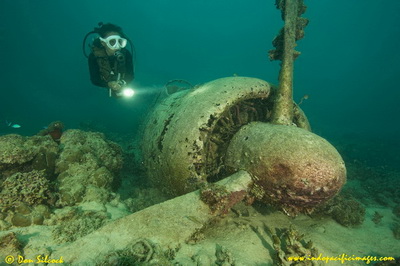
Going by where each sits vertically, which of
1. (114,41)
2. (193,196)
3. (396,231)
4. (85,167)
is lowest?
(396,231)

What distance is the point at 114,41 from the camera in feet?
21.5

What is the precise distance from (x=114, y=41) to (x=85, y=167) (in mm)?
4041

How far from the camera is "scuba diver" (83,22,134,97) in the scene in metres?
6.60

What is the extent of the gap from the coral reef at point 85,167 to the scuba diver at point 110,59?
6.56 ft

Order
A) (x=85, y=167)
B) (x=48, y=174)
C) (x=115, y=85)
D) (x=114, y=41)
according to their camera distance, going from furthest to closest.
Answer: (x=115, y=85) → (x=114, y=41) → (x=85, y=167) → (x=48, y=174)

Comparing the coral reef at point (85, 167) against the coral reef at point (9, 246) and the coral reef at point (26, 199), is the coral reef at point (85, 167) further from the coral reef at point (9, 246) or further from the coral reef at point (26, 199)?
the coral reef at point (9, 246)

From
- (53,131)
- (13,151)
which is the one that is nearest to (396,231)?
(13,151)

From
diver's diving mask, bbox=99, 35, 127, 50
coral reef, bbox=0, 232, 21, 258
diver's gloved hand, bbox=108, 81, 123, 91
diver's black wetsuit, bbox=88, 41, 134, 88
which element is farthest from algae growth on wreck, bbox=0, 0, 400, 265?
diver's diving mask, bbox=99, 35, 127, 50

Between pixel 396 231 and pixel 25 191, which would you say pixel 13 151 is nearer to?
pixel 25 191

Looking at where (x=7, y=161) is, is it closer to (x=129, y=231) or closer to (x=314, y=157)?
(x=129, y=231)

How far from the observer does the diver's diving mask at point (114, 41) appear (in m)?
6.51

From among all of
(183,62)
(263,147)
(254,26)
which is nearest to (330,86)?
(254,26)

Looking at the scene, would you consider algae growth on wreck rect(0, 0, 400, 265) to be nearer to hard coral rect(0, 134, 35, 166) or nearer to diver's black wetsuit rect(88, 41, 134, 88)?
hard coral rect(0, 134, 35, 166)

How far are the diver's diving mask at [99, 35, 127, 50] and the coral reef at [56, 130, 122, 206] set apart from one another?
283cm
